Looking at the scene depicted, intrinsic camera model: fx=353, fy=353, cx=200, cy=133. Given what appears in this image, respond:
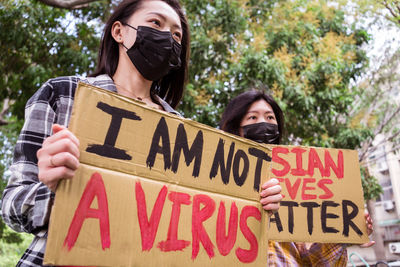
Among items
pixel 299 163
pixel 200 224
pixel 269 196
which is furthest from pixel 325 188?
pixel 200 224

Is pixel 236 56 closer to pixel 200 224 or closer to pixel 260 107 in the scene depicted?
pixel 260 107

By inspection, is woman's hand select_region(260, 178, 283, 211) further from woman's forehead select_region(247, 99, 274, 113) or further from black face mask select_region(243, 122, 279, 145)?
woman's forehead select_region(247, 99, 274, 113)

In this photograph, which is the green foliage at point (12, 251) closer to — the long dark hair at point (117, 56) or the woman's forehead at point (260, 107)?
the woman's forehead at point (260, 107)

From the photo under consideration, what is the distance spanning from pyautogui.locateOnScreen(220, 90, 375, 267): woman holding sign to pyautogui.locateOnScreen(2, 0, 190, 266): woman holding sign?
65 centimetres

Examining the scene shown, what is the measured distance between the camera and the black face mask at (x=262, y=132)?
1.97 metres

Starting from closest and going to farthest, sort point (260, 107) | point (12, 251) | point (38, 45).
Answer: point (260, 107)
point (38, 45)
point (12, 251)

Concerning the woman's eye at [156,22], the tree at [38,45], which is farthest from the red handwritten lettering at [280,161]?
the tree at [38,45]

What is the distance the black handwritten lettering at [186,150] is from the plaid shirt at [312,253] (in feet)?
2.65

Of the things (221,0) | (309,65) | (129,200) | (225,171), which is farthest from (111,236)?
(309,65)

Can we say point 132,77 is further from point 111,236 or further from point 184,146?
point 111,236

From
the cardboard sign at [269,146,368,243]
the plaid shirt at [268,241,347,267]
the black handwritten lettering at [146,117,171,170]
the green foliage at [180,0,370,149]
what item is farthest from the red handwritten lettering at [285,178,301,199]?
the green foliage at [180,0,370,149]

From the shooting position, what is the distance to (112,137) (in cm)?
89

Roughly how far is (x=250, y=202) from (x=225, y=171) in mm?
137

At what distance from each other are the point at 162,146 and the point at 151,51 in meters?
0.40
